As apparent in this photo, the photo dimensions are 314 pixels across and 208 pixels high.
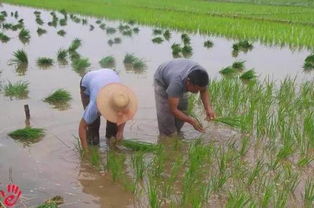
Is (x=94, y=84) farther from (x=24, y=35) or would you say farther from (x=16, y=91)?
(x=24, y=35)

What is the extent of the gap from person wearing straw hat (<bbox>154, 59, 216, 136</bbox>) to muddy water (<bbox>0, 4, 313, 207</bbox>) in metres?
0.29

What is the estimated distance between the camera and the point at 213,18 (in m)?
14.8

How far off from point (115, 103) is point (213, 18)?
11789mm

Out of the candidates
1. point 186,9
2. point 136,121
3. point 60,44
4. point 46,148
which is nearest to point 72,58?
point 60,44

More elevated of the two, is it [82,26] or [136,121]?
[82,26]

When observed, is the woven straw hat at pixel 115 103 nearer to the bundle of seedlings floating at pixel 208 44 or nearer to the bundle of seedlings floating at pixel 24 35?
the bundle of seedlings floating at pixel 208 44

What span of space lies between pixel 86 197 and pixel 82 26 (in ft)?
36.4

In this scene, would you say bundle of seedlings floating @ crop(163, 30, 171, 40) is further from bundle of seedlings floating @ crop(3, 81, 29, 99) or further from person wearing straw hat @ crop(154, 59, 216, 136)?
person wearing straw hat @ crop(154, 59, 216, 136)

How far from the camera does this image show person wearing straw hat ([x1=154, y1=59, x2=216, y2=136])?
13.3ft

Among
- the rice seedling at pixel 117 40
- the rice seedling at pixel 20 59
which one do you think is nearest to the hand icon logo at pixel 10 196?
the rice seedling at pixel 20 59

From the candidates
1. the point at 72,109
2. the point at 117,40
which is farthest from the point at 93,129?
the point at 117,40

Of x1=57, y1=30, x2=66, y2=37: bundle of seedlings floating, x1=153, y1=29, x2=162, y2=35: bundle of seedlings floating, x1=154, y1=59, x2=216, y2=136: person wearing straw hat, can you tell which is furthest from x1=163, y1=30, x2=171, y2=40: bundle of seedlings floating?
x1=154, y1=59, x2=216, y2=136: person wearing straw hat

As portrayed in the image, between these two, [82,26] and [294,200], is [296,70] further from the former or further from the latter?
[82,26]

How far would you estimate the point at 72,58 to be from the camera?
29.3 ft
